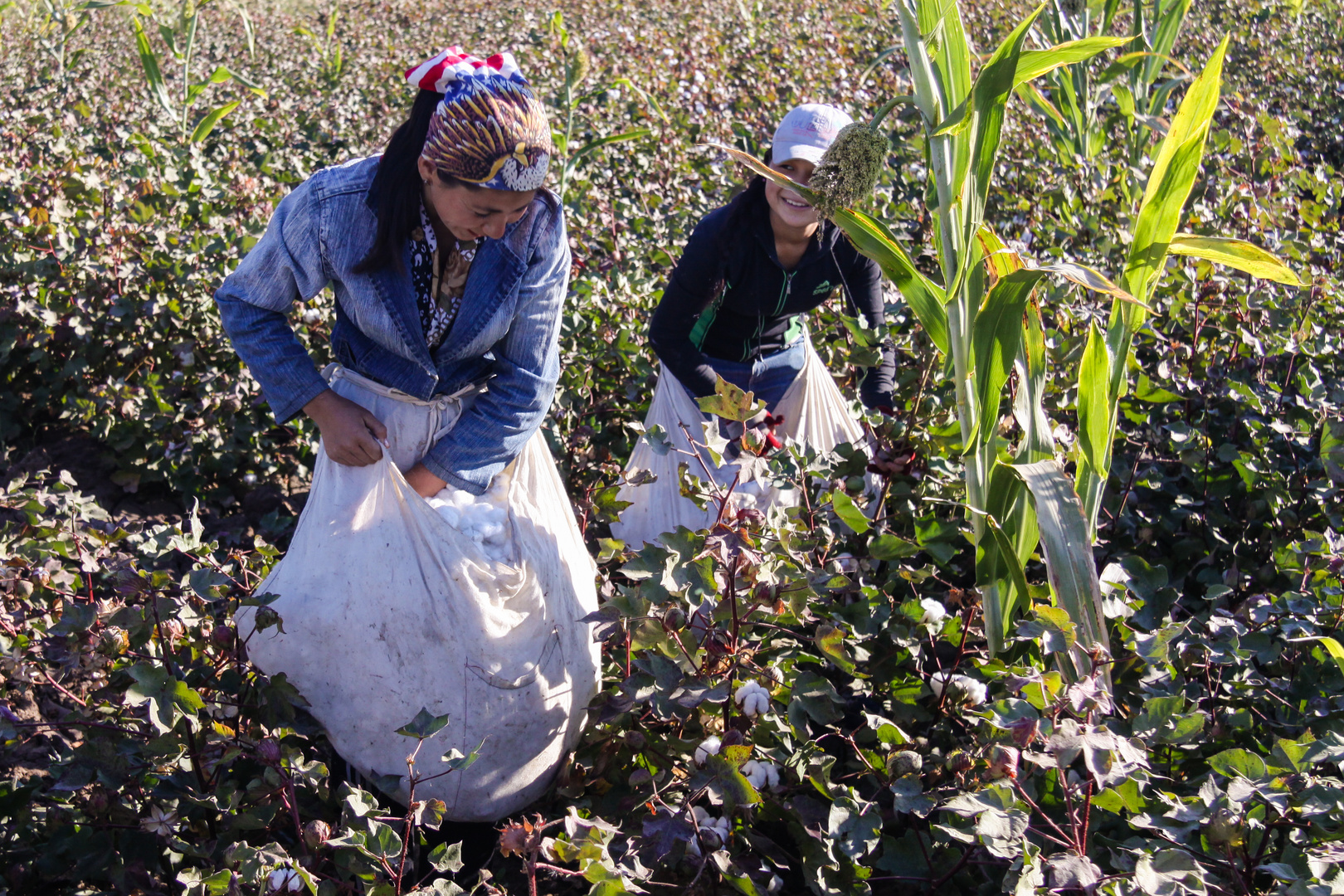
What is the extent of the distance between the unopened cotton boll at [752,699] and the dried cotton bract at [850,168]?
2.32ft

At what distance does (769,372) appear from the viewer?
2.69 meters

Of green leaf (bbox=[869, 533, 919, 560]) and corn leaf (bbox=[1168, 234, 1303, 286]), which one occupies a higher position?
corn leaf (bbox=[1168, 234, 1303, 286])

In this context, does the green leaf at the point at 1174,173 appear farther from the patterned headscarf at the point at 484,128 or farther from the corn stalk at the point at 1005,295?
the patterned headscarf at the point at 484,128

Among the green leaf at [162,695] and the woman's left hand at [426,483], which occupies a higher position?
the woman's left hand at [426,483]

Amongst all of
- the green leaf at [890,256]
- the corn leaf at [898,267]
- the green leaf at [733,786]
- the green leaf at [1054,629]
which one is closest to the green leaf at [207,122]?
the green leaf at [890,256]

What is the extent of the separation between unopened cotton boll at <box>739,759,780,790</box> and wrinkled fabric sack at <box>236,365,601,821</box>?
16.1 inches

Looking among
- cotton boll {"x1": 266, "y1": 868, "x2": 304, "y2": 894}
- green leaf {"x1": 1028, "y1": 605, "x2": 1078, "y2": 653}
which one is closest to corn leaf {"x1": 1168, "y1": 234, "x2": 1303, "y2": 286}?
green leaf {"x1": 1028, "y1": 605, "x2": 1078, "y2": 653}

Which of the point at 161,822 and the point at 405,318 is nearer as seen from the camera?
the point at 161,822

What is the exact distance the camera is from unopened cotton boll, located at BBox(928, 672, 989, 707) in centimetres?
149

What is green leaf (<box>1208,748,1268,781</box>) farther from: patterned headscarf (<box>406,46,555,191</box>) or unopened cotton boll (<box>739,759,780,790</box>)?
patterned headscarf (<box>406,46,555,191</box>)

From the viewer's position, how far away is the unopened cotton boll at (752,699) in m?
1.45

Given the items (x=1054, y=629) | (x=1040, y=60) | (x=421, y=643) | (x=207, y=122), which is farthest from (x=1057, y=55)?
(x=207, y=122)

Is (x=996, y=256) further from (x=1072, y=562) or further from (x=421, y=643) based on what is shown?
(x=421, y=643)

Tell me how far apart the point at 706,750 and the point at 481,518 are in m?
0.62
